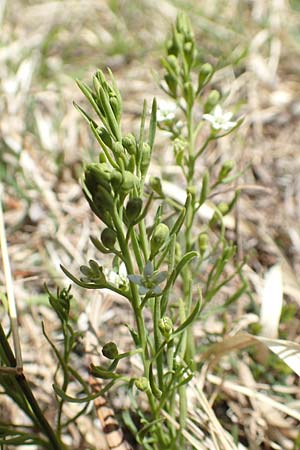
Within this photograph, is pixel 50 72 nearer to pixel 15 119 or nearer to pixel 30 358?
pixel 15 119

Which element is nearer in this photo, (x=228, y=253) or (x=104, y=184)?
(x=104, y=184)

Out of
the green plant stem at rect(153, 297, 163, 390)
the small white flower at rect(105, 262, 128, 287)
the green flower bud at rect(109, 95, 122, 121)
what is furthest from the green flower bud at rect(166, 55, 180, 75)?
the green plant stem at rect(153, 297, 163, 390)

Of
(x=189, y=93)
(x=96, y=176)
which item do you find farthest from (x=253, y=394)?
(x=96, y=176)

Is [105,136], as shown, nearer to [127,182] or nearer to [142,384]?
[127,182]

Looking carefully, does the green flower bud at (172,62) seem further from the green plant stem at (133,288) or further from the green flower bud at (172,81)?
the green plant stem at (133,288)

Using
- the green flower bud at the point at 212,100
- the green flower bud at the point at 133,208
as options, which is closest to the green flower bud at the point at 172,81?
the green flower bud at the point at 212,100

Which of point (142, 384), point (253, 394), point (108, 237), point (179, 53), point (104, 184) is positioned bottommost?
point (253, 394)
